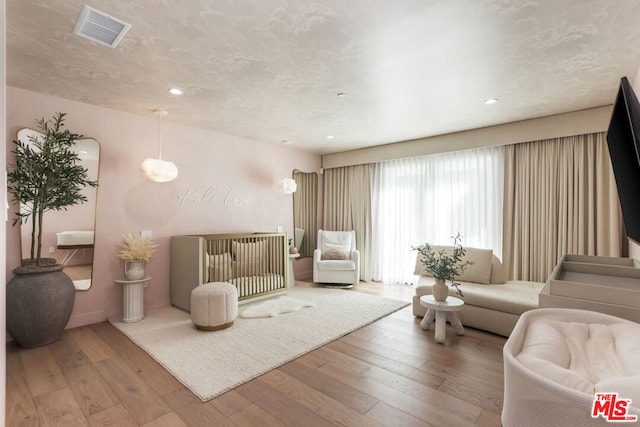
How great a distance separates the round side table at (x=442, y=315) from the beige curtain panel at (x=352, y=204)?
7.33 ft

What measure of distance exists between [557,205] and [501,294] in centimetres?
148

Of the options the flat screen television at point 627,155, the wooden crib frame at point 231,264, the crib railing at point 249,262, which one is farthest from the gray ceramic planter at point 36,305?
the flat screen television at point 627,155

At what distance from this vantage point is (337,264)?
4676 mm

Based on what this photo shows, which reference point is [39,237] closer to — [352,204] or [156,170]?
[156,170]

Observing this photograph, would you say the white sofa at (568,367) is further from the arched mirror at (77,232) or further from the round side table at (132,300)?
the arched mirror at (77,232)

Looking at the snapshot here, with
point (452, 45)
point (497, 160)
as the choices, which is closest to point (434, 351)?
point (452, 45)

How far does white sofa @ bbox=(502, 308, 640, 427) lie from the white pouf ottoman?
2.46m

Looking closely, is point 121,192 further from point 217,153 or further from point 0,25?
point 0,25

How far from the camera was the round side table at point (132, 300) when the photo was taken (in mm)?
3154

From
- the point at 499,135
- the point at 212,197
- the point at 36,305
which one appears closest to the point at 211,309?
the point at 36,305

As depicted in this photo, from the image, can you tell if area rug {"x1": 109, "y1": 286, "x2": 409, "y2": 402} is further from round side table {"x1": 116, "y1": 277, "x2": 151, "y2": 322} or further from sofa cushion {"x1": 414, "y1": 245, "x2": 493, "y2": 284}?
sofa cushion {"x1": 414, "y1": 245, "x2": 493, "y2": 284}

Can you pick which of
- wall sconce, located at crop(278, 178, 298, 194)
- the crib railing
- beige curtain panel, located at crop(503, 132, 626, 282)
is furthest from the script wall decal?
beige curtain panel, located at crop(503, 132, 626, 282)

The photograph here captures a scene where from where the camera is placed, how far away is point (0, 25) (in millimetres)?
1041

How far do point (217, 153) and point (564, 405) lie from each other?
4248mm
